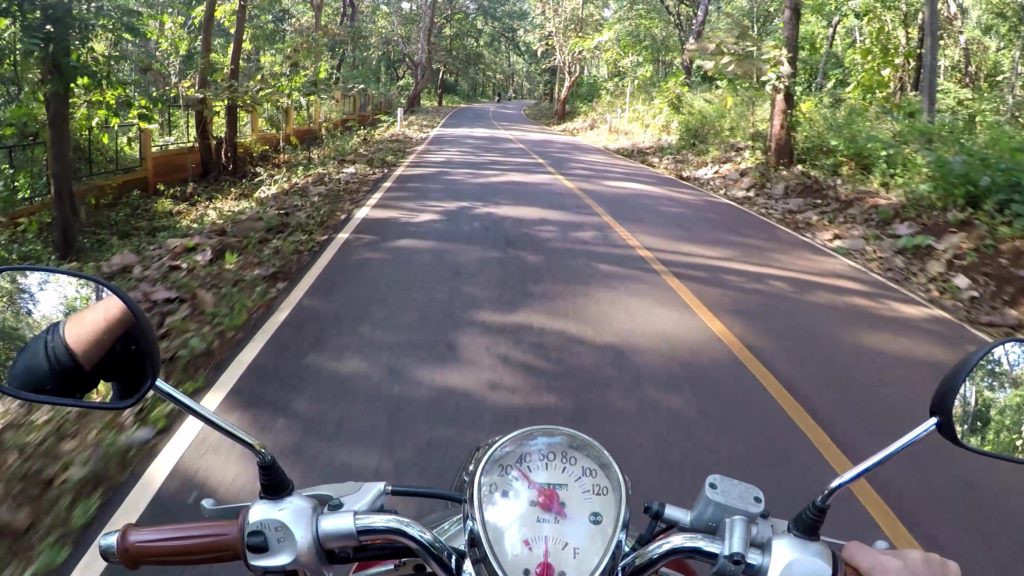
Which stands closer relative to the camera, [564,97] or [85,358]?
[85,358]

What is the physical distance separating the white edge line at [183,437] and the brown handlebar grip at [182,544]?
4.90 feet

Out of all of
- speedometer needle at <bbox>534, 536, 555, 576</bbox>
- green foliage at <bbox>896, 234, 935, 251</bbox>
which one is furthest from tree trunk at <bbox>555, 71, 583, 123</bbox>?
speedometer needle at <bbox>534, 536, 555, 576</bbox>

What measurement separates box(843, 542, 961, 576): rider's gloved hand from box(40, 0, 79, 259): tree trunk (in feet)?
41.0

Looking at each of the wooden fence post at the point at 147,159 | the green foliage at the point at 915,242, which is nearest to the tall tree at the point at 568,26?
the wooden fence post at the point at 147,159

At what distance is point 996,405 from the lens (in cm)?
230

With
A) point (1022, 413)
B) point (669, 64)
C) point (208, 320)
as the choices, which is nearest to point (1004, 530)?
point (1022, 413)

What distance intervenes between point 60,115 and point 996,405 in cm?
1413

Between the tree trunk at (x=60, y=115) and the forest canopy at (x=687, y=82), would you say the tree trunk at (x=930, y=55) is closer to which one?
the forest canopy at (x=687, y=82)

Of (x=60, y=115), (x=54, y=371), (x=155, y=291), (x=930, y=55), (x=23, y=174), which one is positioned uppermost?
(x=930, y=55)

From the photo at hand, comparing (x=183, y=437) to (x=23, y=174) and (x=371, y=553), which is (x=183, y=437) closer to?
(x=371, y=553)

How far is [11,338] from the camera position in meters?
2.36

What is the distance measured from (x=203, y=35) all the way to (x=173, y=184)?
3.58m

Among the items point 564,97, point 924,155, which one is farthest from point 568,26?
point 924,155

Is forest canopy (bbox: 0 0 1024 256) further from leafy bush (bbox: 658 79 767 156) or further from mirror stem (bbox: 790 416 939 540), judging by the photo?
mirror stem (bbox: 790 416 939 540)
